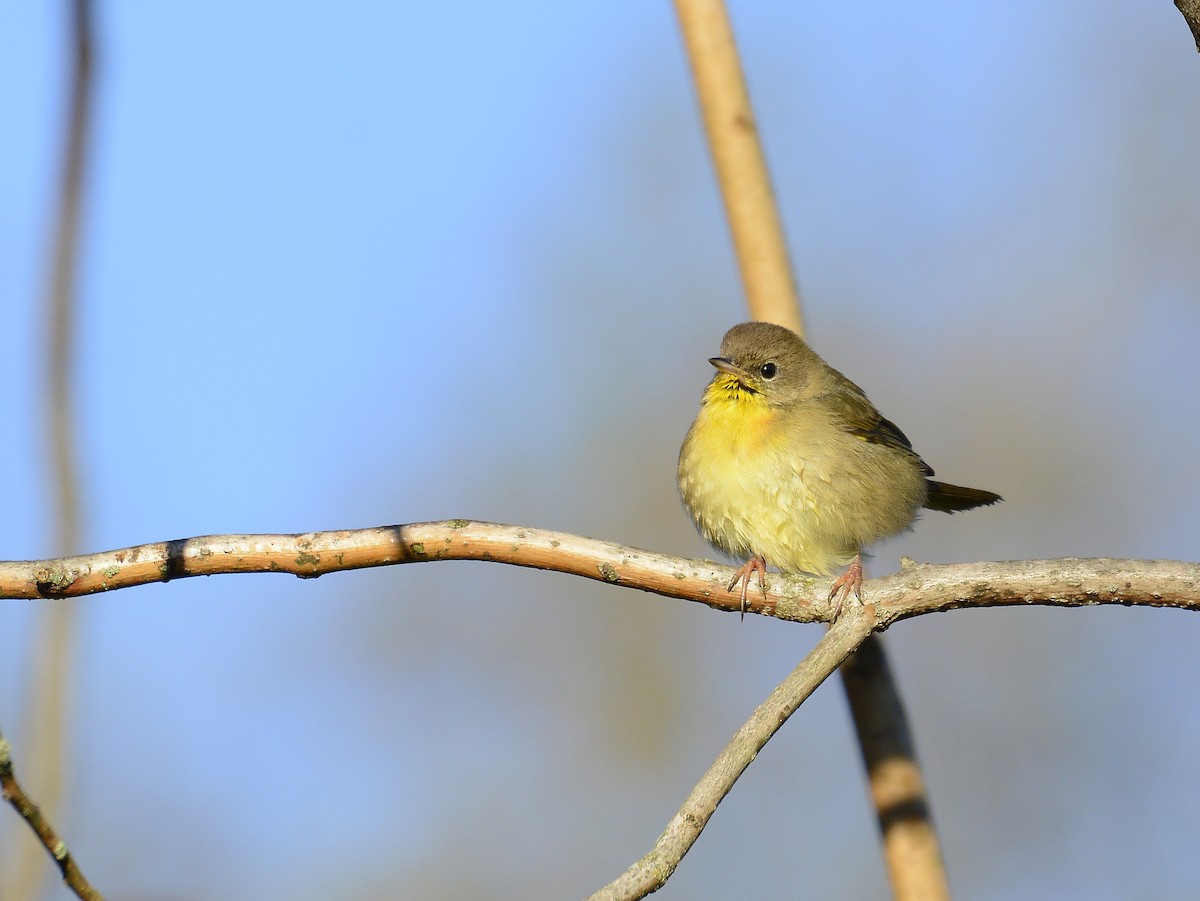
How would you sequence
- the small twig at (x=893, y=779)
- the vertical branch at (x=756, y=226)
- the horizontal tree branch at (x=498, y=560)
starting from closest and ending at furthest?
the horizontal tree branch at (x=498, y=560)
the small twig at (x=893, y=779)
the vertical branch at (x=756, y=226)

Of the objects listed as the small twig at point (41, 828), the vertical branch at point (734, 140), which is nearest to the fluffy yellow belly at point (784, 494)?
the vertical branch at point (734, 140)

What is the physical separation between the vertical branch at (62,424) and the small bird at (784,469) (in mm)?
2603

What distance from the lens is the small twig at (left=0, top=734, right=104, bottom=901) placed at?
1906mm

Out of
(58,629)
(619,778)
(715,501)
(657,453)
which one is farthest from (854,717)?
(657,453)

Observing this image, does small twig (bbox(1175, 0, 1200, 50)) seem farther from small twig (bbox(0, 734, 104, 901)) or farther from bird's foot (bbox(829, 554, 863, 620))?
small twig (bbox(0, 734, 104, 901))

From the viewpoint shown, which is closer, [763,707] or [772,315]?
[763,707]

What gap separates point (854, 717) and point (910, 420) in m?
5.50

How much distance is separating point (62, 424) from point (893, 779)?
2.61m

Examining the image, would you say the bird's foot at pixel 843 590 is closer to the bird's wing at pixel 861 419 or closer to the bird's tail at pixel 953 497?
the bird's wing at pixel 861 419

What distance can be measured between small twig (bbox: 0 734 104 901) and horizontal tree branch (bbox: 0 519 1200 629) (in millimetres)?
866

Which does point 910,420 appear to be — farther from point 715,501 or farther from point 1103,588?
point 1103,588

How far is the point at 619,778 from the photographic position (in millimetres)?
8367

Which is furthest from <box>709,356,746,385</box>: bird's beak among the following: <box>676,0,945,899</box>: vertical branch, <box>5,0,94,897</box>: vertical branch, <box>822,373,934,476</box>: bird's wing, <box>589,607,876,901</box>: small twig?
<box>5,0,94,897</box>: vertical branch

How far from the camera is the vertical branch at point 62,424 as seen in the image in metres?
2.53
